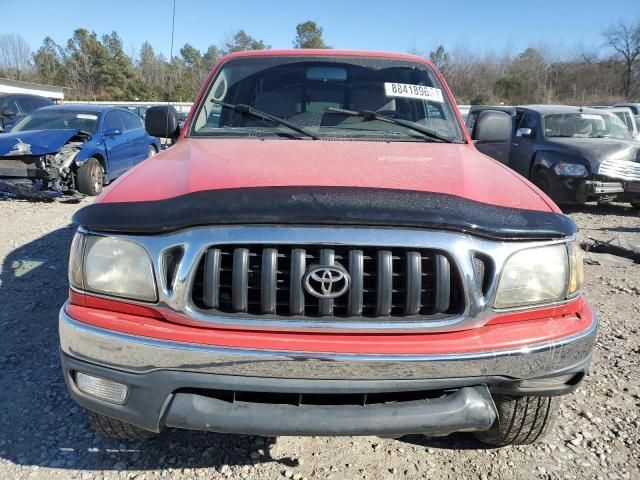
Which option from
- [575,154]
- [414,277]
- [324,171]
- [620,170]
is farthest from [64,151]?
[620,170]

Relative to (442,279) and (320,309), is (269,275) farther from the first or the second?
(442,279)

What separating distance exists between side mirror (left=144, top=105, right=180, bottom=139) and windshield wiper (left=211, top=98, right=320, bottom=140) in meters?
0.51

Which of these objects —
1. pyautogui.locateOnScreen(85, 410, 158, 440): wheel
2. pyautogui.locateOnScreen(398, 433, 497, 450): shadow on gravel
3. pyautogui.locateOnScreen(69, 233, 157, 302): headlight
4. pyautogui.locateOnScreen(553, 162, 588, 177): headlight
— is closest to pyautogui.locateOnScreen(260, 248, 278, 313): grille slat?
pyautogui.locateOnScreen(69, 233, 157, 302): headlight

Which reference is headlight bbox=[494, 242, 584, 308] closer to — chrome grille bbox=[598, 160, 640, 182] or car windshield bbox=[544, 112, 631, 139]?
chrome grille bbox=[598, 160, 640, 182]

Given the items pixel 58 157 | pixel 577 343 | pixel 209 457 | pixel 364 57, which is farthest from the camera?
pixel 58 157

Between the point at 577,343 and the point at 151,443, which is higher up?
the point at 577,343

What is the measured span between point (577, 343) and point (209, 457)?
5.40 feet

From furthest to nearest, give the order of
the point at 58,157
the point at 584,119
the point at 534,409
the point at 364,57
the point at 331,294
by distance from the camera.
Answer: the point at 584,119, the point at 58,157, the point at 364,57, the point at 534,409, the point at 331,294

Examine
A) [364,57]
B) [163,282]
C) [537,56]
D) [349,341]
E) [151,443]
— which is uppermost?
[537,56]

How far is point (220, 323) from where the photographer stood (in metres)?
1.68

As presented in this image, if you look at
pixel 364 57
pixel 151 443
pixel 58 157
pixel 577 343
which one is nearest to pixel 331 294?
pixel 577 343

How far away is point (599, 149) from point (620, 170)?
1.48 ft

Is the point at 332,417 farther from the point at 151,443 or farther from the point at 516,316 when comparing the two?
the point at 151,443

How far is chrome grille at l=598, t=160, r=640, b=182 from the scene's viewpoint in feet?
24.7
